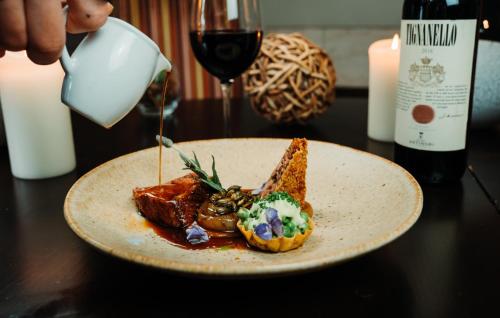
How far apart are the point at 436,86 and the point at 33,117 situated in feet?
2.51

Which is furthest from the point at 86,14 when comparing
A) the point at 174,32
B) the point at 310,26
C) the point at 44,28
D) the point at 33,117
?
the point at 174,32

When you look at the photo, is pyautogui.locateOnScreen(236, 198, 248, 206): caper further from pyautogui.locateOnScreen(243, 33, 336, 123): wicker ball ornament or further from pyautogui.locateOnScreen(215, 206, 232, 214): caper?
pyautogui.locateOnScreen(243, 33, 336, 123): wicker ball ornament

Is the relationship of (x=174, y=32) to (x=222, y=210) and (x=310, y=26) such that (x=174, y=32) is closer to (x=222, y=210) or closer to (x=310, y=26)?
(x=310, y=26)

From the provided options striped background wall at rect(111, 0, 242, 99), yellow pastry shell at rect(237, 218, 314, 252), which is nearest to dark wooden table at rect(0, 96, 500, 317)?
yellow pastry shell at rect(237, 218, 314, 252)

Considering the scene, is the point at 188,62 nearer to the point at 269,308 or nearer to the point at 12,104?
the point at 12,104

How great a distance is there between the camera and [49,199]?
977mm

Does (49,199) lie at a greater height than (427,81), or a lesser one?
lesser

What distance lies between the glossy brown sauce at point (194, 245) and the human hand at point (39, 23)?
302 mm

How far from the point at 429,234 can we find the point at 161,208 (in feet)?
1.32

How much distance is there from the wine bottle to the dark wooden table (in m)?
0.06

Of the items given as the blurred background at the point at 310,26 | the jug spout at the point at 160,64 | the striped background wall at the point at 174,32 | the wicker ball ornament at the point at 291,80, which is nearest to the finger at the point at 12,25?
the jug spout at the point at 160,64

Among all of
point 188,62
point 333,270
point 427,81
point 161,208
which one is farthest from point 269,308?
point 188,62

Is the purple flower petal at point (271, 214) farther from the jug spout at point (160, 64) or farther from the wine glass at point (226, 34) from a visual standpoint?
the wine glass at point (226, 34)

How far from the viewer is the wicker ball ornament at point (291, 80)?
1334mm
